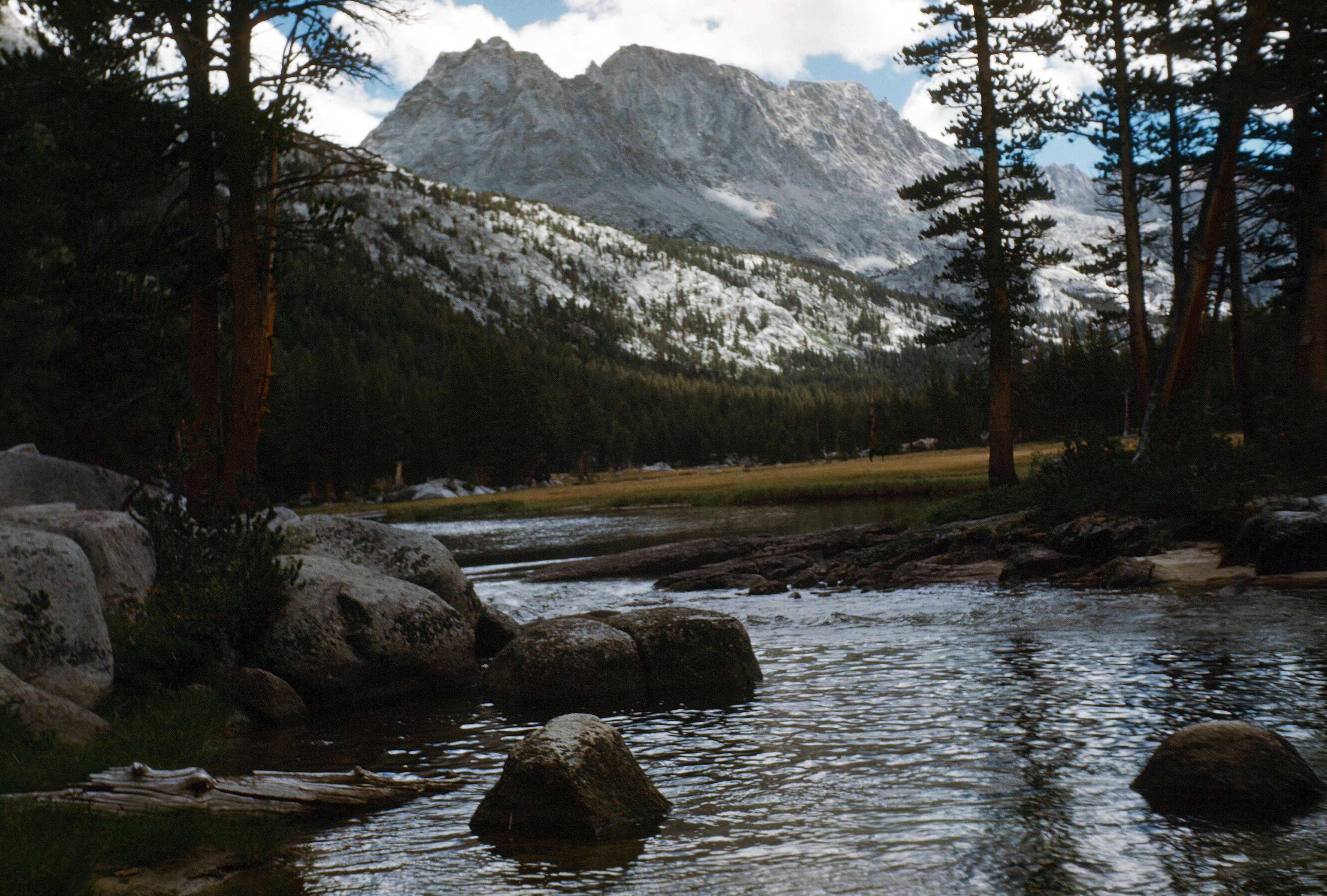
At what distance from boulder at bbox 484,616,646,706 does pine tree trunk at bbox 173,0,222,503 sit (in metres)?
5.65

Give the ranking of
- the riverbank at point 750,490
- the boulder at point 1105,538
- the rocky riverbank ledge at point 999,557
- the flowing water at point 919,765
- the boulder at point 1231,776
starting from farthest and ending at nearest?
the riverbank at point 750,490 → the boulder at point 1105,538 → the rocky riverbank ledge at point 999,557 → the boulder at point 1231,776 → the flowing water at point 919,765

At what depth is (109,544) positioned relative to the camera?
10.7 meters

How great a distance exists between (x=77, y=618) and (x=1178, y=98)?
80.7 feet

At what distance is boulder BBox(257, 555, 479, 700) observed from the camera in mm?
10539

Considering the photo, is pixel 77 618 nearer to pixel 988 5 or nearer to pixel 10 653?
pixel 10 653

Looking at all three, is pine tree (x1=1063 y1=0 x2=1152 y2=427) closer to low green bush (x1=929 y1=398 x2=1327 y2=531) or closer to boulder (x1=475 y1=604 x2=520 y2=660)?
low green bush (x1=929 y1=398 x2=1327 y2=531)

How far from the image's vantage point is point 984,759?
273 inches

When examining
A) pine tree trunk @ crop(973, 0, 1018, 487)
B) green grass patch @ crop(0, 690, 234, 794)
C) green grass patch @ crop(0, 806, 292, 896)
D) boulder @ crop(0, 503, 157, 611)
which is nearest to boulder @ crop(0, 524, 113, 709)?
green grass patch @ crop(0, 690, 234, 794)

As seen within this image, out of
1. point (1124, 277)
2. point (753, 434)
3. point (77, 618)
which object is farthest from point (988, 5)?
point (753, 434)

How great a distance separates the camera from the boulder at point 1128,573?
14.8 m

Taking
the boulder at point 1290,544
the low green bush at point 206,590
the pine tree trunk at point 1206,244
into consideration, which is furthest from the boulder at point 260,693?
the pine tree trunk at point 1206,244

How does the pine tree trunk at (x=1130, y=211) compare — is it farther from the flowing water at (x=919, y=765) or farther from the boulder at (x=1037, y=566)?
the flowing water at (x=919, y=765)

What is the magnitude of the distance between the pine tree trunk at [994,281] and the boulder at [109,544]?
20261mm

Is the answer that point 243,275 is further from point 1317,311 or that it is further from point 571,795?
point 1317,311
